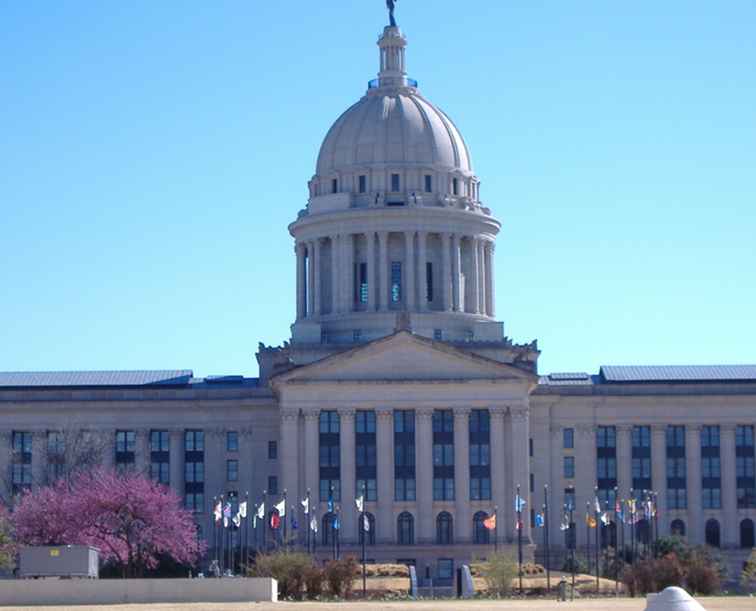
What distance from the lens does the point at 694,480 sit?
157500 millimetres

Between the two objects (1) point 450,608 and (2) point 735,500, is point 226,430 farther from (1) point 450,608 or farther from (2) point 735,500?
(1) point 450,608

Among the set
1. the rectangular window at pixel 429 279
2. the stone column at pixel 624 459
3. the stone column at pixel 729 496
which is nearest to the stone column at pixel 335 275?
the rectangular window at pixel 429 279

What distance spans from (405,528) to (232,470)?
15.9 meters

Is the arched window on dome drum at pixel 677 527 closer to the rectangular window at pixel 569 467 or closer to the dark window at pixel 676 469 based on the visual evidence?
the dark window at pixel 676 469

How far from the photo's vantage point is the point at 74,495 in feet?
445

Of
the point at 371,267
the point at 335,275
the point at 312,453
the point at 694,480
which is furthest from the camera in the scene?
the point at 335,275

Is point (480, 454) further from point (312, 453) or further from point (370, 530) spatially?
point (312, 453)

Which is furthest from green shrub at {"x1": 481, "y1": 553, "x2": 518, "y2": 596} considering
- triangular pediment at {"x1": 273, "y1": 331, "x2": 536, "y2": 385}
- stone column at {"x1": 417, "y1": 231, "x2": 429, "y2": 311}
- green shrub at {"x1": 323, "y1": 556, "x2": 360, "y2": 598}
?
stone column at {"x1": 417, "y1": 231, "x2": 429, "y2": 311}

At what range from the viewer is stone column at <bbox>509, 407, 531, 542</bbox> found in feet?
492

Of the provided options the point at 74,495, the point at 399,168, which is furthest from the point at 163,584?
the point at 399,168

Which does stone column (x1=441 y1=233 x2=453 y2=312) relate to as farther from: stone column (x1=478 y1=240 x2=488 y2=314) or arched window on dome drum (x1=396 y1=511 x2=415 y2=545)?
arched window on dome drum (x1=396 y1=511 x2=415 y2=545)

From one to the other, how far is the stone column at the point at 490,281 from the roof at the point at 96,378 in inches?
905

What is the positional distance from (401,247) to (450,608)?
71.0 metres

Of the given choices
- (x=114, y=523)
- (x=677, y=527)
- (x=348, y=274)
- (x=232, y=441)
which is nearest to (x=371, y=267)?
(x=348, y=274)
